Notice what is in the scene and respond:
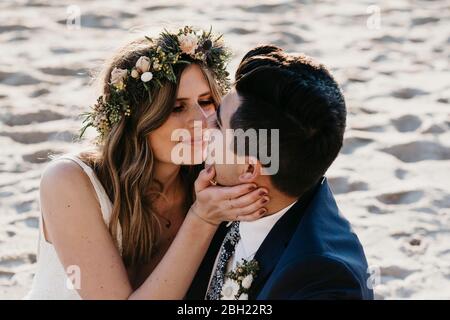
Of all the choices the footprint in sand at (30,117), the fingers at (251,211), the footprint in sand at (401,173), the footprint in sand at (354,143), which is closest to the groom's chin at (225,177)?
the fingers at (251,211)

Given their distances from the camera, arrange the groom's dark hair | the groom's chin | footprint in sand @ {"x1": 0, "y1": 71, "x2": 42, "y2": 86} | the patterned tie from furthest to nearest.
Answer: footprint in sand @ {"x1": 0, "y1": 71, "x2": 42, "y2": 86}, the patterned tie, the groom's chin, the groom's dark hair

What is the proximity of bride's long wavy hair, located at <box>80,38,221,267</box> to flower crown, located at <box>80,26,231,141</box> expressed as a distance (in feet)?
0.13

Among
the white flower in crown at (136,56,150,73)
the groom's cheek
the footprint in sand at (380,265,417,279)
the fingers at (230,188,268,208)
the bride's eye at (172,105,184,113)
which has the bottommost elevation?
the footprint in sand at (380,265,417,279)

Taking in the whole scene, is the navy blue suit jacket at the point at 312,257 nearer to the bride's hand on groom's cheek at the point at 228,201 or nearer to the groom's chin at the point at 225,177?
the bride's hand on groom's cheek at the point at 228,201

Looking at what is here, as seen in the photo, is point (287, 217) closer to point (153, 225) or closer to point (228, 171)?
point (228, 171)

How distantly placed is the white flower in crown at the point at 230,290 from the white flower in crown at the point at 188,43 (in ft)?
3.52

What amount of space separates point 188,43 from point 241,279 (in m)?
1.12

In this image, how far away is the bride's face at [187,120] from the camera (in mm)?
4082

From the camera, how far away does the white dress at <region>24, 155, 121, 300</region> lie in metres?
4.12

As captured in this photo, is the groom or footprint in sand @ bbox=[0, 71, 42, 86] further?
footprint in sand @ bbox=[0, 71, 42, 86]

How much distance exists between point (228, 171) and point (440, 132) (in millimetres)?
3234

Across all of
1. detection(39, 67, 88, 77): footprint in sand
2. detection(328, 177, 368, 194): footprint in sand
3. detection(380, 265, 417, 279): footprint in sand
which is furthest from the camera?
detection(39, 67, 88, 77): footprint in sand

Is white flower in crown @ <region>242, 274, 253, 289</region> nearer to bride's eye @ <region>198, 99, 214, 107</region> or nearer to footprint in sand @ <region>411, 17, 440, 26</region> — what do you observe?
bride's eye @ <region>198, 99, 214, 107</region>

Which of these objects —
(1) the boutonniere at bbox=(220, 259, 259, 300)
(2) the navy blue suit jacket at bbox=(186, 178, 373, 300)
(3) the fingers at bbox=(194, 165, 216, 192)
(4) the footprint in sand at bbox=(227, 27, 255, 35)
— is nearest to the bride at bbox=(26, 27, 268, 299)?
(3) the fingers at bbox=(194, 165, 216, 192)
